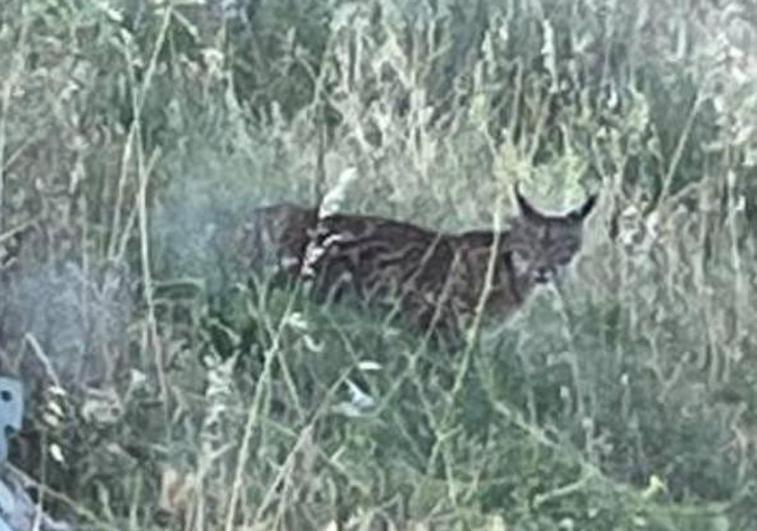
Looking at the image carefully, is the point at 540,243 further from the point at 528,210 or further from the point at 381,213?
the point at 381,213

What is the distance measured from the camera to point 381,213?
12.3ft

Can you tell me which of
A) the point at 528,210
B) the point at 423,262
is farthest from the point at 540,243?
the point at 423,262

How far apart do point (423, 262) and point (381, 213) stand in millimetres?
123

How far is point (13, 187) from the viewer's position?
3713 mm

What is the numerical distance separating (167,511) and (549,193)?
802 mm

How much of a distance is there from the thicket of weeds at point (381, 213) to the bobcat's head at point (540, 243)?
0.05m

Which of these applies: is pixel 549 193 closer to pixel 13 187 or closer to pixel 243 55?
pixel 243 55

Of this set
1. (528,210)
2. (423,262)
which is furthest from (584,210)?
(423,262)

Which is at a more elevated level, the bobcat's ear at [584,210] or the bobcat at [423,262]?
the bobcat's ear at [584,210]

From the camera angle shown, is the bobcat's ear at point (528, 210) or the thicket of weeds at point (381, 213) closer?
the thicket of weeds at point (381, 213)

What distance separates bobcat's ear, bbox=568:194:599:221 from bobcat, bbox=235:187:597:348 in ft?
0.07

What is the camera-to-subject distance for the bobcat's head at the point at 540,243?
3.65 metres

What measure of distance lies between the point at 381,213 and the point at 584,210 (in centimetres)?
31

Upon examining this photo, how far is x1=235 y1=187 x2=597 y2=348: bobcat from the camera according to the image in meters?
3.64
